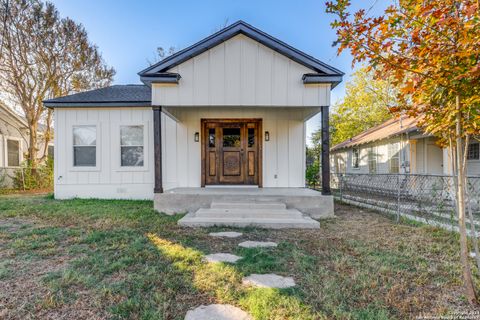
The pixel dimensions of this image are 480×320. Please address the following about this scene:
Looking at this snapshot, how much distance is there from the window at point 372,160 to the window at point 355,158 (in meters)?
1.28

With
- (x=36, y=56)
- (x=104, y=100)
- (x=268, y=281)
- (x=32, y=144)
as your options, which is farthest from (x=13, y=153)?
(x=268, y=281)

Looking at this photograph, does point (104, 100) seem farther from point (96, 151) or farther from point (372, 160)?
point (372, 160)

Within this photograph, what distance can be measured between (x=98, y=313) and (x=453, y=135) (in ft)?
10.7

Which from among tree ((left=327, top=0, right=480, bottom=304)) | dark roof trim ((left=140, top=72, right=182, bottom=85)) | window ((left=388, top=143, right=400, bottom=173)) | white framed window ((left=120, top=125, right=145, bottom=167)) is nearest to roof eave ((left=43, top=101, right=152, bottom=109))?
white framed window ((left=120, top=125, right=145, bottom=167))

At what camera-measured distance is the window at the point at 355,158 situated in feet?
48.6

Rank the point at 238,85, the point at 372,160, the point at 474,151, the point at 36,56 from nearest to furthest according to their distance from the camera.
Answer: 1. the point at 238,85
2. the point at 474,151
3. the point at 36,56
4. the point at 372,160

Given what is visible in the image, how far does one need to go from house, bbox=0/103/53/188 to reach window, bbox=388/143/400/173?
53.7 ft

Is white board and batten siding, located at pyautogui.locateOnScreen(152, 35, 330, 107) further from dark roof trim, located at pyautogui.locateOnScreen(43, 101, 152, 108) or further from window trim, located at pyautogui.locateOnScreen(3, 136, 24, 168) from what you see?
window trim, located at pyautogui.locateOnScreen(3, 136, 24, 168)

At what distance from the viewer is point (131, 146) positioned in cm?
802

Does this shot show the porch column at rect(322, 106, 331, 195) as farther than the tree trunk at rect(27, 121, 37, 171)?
No

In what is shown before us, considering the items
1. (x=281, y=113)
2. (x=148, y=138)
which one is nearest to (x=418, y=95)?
(x=281, y=113)

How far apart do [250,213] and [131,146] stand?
4658 mm

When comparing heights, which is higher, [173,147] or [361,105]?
[361,105]

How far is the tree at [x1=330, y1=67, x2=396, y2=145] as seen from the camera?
17250 millimetres
